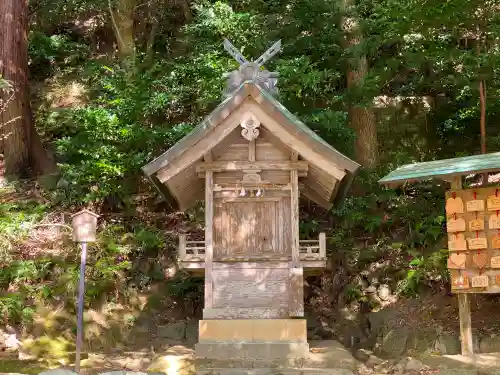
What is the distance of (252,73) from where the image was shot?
36.7 feet

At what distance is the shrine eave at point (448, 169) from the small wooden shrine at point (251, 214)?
2.80ft

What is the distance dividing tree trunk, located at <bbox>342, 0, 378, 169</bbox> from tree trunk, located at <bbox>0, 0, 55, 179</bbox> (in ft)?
31.5

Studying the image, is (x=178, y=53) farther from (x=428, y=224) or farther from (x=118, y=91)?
(x=428, y=224)

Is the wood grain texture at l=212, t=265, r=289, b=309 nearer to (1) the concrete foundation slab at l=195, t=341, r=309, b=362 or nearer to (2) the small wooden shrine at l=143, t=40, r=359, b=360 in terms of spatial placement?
(2) the small wooden shrine at l=143, t=40, r=359, b=360

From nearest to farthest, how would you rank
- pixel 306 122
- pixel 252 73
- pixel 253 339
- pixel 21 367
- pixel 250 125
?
1. pixel 253 339
2. pixel 250 125
3. pixel 21 367
4. pixel 252 73
5. pixel 306 122

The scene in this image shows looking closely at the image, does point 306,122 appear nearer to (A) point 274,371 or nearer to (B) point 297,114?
(B) point 297,114

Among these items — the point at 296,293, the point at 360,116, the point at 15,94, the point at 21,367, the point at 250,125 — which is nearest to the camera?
the point at 296,293

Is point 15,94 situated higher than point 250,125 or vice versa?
point 15,94

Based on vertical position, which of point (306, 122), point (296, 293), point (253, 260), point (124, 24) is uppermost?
point (124, 24)

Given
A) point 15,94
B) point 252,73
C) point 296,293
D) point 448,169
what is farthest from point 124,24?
point 448,169

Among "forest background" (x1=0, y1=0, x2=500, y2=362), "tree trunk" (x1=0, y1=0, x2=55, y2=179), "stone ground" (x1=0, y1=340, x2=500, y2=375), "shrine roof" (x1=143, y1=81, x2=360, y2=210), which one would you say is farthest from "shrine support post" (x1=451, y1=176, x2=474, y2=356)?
"tree trunk" (x1=0, y1=0, x2=55, y2=179)

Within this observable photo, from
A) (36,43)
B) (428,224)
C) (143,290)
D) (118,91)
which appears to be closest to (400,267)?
(428,224)

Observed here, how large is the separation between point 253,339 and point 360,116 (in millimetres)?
9033

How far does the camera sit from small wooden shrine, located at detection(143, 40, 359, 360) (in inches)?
387
